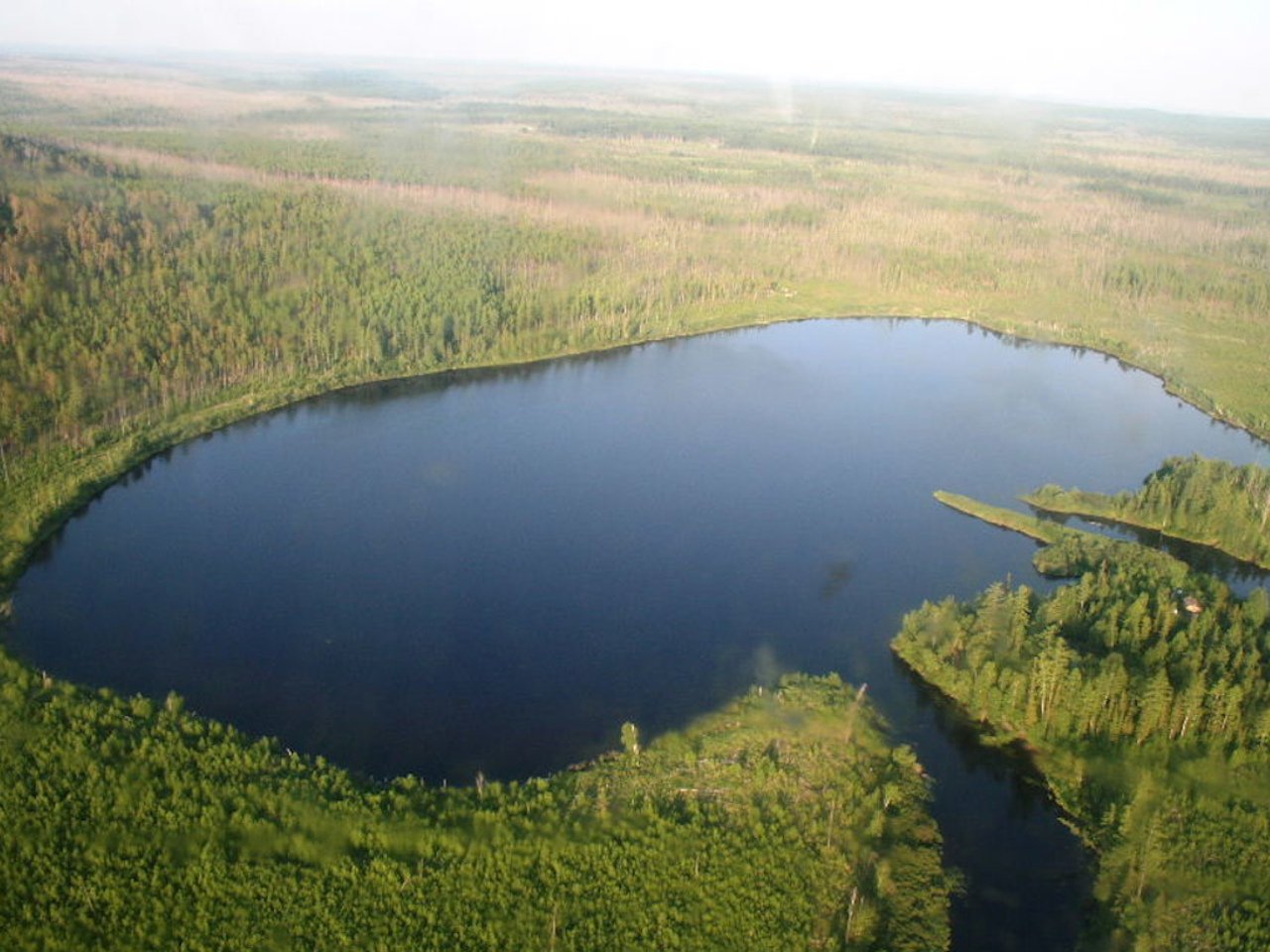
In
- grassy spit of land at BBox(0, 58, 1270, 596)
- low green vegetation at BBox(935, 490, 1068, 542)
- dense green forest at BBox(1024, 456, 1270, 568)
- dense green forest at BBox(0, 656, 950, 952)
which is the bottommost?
dense green forest at BBox(0, 656, 950, 952)

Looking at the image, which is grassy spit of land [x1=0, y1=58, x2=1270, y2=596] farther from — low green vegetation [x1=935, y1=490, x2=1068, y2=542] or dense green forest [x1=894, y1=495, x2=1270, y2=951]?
dense green forest [x1=894, y1=495, x2=1270, y2=951]

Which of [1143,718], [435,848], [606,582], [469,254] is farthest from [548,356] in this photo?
[435,848]

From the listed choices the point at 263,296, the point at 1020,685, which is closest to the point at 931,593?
the point at 1020,685

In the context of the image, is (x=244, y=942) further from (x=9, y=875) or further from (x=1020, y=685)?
(x=1020, y=685)

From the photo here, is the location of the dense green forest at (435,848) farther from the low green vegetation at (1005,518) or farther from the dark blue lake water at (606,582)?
the low green vegetation at (1005,518)

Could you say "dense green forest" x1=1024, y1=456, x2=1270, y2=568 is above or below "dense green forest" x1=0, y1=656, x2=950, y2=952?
above

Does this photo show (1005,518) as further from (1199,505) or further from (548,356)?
(548,356)

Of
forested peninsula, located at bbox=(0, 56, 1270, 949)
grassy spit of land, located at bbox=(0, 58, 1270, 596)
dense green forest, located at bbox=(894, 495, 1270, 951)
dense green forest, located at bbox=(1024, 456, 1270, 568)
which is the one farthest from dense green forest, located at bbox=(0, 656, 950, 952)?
dense green forest, located at bbox=(1024, 456, 1270, 568)
